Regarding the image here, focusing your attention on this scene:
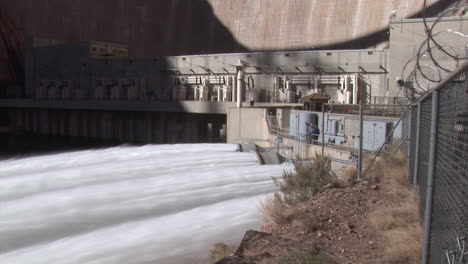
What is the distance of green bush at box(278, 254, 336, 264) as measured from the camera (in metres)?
4.65

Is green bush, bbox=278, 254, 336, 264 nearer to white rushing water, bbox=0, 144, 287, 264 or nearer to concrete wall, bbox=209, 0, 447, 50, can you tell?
white rushing water, bbox=0, 144, 287, 264

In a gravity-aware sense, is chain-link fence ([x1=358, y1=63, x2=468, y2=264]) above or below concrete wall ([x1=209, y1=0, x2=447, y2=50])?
below

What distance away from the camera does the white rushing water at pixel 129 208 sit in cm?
790

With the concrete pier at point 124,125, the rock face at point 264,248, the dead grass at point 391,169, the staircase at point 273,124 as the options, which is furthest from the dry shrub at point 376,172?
the concrete pier at point 124,125

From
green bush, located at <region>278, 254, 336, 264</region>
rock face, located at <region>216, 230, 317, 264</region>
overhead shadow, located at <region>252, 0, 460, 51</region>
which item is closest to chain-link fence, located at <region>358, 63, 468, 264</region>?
green bush, located at <region>278, 254, 336, 264</region>

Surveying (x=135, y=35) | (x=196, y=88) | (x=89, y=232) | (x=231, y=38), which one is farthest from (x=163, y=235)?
(x=135, y=35)

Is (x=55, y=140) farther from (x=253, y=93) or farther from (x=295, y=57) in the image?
(x=295, y=57)

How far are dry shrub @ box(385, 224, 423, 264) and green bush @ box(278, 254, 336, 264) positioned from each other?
2.11ft

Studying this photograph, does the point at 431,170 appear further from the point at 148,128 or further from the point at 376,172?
the point at 148,128

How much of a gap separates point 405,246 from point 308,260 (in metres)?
1.00

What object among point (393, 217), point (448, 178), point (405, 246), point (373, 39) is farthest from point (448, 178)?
point (373, 39)

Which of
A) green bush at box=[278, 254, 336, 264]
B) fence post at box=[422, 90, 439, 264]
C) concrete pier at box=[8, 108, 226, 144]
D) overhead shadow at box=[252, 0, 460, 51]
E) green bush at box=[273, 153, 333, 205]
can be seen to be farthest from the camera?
overhead shadow at box=[252, 0, 460, 51]

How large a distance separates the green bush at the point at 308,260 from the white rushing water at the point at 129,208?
2.78 m

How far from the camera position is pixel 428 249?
393 centimetres
